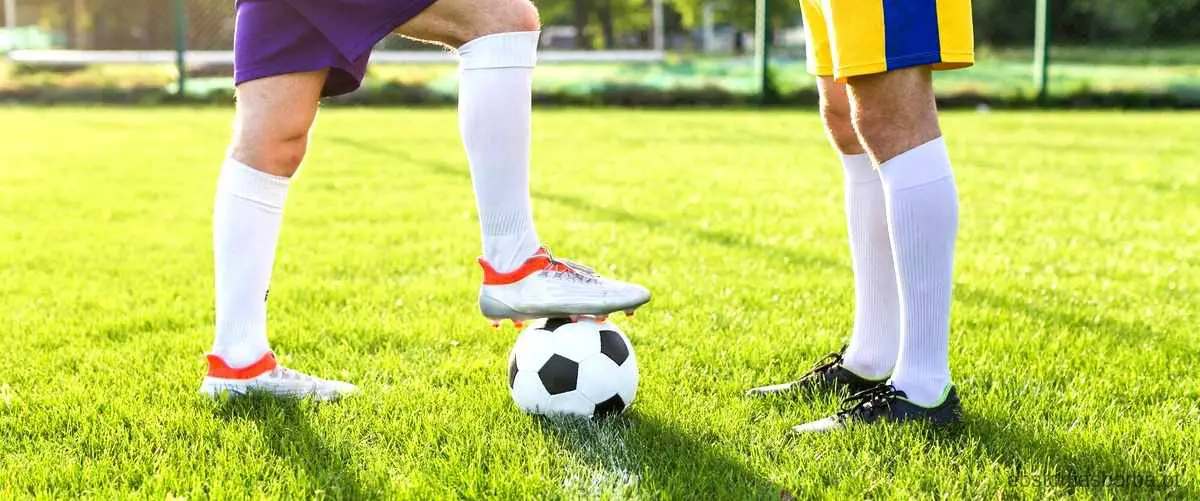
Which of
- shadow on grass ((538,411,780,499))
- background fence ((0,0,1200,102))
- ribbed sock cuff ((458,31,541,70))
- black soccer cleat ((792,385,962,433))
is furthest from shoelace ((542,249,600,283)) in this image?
background fence ((0,0,1200,102))

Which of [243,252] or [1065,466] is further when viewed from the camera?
[243,252]

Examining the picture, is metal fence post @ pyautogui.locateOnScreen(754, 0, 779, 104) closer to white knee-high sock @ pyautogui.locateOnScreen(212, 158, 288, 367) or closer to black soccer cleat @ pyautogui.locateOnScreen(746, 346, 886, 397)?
black soccer cleat @ pyautogui.locateOnScreen(746, 346, 886, 397)

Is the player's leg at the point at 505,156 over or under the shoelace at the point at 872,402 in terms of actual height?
over

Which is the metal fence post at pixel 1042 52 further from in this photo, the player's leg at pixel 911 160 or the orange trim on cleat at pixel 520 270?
the orange trim on cleat at pixel 520 270

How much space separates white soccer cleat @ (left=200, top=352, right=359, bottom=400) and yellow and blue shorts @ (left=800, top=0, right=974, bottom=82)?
4.96 ft

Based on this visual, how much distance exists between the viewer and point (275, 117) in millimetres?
2623

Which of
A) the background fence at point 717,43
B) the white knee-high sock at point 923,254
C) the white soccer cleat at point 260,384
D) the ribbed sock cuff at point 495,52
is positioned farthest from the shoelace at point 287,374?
the background fence at point 717,43

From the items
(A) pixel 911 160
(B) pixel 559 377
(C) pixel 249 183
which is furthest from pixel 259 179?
(A) pixel 911 160

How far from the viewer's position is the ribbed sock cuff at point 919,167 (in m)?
2.35

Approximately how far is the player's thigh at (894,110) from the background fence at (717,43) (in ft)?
47.4

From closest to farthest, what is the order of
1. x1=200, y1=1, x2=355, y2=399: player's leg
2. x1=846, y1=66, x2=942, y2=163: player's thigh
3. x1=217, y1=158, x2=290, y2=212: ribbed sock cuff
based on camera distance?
x1=846, y1=66, x2=942, y2=163: player's thigh < x1=200, y1=1, x2=355, y2=399: player's leg < x1=217, y1=158, x2=290, y2=212: ribbed sock cuff

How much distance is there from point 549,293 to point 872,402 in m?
0.81

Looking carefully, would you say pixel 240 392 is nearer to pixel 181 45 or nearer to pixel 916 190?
pixel 916 190

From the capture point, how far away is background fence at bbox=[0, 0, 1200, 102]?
1666 centimetres
